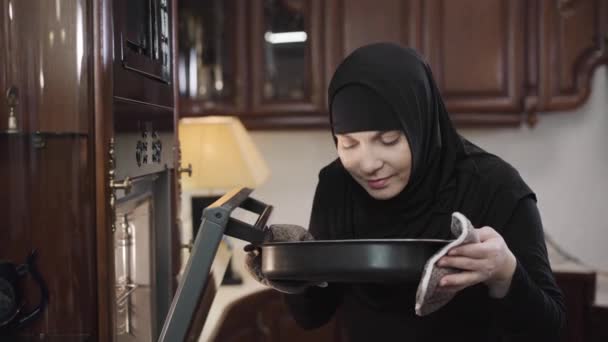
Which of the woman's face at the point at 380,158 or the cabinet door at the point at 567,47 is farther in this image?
the cabinet door at the point at 567,47

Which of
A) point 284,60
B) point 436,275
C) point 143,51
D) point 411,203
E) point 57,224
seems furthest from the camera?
point 284,60

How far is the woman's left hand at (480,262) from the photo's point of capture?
0.68 meters

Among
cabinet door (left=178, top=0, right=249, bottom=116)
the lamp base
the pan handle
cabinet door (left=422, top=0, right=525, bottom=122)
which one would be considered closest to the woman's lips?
the pan handle

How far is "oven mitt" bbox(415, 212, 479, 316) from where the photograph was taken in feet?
2.08

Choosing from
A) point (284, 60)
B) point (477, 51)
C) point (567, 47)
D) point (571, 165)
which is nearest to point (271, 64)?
point (284, 60)

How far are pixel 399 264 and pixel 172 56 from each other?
0.67 m

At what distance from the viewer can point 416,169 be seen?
100 cm

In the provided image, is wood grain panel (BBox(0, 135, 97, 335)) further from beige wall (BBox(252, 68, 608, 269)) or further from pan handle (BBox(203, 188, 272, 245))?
beige wall (BBox(252, 68, 608, 269))

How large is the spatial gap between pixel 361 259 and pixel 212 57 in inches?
75.4

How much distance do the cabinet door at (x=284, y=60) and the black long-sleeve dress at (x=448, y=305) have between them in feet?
3.59

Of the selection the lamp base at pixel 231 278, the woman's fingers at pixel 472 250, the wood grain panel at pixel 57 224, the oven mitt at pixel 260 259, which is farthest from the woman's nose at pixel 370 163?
the lamp base at pixel 231 278

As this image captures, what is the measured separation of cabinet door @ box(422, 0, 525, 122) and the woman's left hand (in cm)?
142

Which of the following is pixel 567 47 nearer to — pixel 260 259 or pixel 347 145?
pixel 347 145

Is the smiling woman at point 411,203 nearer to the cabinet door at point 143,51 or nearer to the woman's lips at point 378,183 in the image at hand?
the woman's lips at point 378,183
